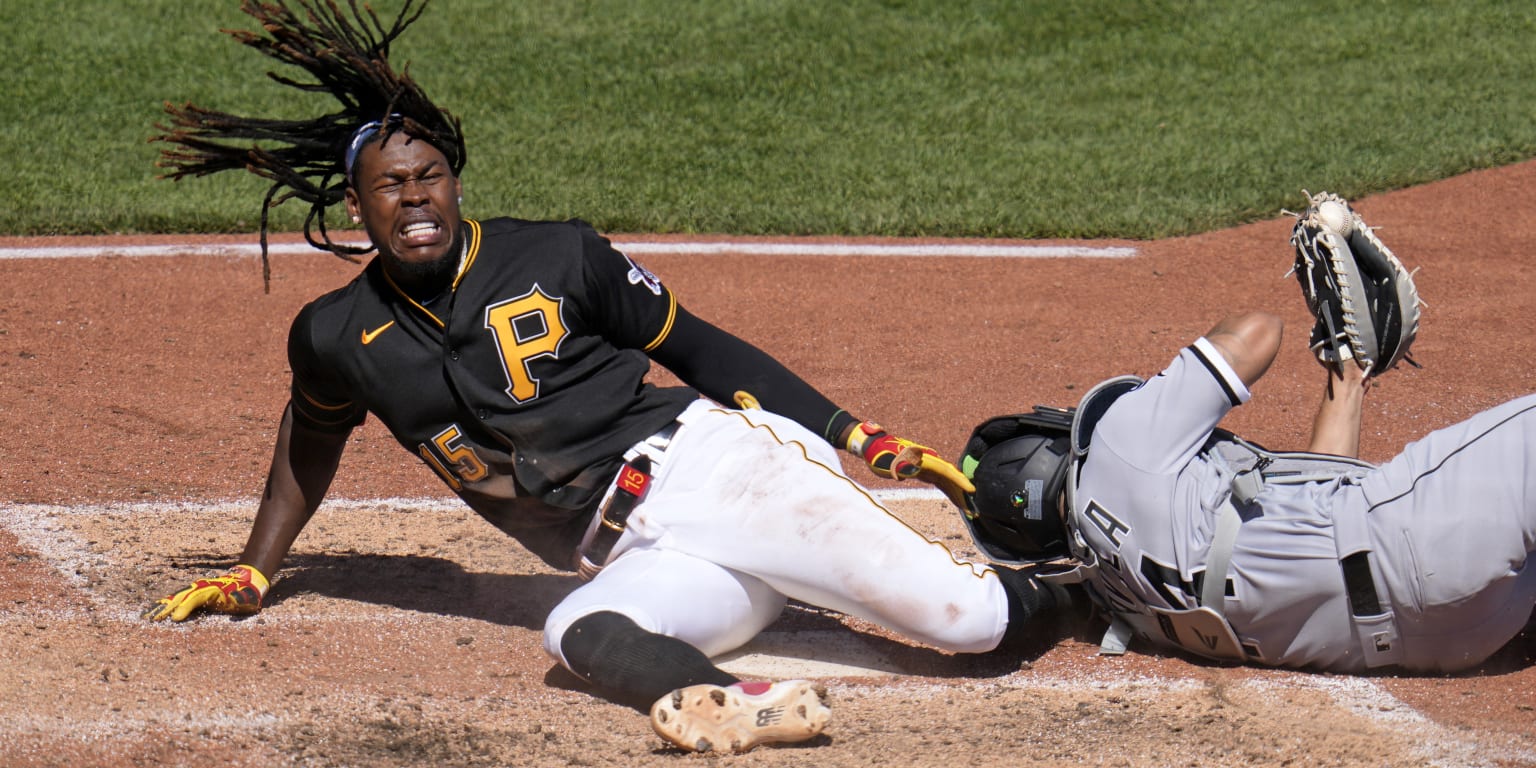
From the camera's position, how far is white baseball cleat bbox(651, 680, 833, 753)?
3.09m

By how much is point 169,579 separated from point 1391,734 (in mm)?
2948

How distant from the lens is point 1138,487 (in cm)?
348

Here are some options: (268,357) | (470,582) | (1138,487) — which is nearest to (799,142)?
(268,357)

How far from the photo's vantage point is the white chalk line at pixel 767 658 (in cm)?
321

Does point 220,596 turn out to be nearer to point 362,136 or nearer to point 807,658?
point 362,136

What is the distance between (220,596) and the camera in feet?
12.8

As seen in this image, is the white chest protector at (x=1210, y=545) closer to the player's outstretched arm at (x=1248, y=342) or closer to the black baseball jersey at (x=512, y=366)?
the player's outstretched arm at (x=1248, y=342)

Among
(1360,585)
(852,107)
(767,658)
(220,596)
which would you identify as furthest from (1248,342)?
(852,107)

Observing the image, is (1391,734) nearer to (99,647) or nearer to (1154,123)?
(99,647)

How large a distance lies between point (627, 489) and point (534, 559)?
1005 mm

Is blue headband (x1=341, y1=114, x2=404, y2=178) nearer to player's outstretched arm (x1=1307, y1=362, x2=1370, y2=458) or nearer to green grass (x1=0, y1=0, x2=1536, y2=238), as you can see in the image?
player's outstretched arm (x1=1307, y1=362, x2=1370, y2=458)

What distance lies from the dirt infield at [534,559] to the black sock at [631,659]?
0.10m

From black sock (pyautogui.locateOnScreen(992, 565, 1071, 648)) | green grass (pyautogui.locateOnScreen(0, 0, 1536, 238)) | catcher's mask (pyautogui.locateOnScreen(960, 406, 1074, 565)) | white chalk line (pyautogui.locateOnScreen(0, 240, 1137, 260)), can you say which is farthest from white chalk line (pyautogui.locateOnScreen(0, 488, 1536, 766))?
green grass (pyautogui.locateOnScreen(0, 0, 1536, 238))

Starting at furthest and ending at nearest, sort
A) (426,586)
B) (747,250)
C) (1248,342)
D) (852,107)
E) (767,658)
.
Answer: (852,107), (747,250), (426,586), (767,658), (1248,342)
